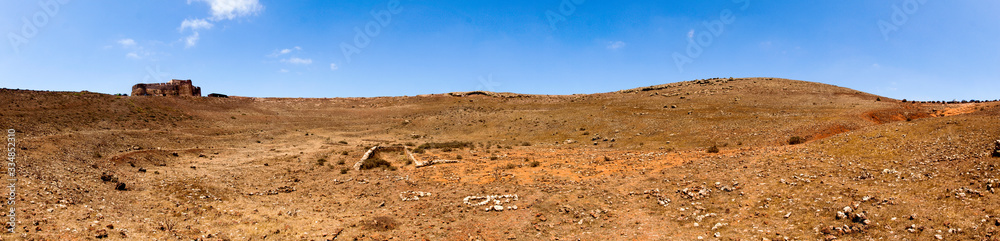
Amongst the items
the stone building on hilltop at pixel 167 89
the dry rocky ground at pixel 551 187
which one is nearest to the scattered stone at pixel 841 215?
the dry rocky ground at pixel 551 187

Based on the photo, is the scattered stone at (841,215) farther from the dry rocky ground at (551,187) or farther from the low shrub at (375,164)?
the low shrub at (375,164)

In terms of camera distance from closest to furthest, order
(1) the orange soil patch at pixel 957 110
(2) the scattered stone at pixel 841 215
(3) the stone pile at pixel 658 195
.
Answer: (2) the scattered stone at pixel 841 215, (3) the stone pile at pixel 658 195, (1) the orange soil patch at pixel 957 110

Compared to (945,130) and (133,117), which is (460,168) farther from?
(133,117)

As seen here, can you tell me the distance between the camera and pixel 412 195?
51.2 ft

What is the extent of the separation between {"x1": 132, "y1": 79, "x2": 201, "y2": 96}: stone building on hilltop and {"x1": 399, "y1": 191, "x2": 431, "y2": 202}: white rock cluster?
53547 mm

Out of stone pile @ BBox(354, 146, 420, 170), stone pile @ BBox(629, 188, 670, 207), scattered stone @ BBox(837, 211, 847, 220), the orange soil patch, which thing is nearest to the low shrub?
stone pile @ BBox(354, 146, 420, 170)

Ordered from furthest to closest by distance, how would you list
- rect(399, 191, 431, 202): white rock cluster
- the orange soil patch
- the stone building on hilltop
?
the stone building on hilltop → the orange soil patch → rect(399, 191, 431, 202): white rock cluster

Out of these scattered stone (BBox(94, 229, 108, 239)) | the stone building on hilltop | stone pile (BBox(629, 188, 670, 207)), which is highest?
the stone building on hilltop

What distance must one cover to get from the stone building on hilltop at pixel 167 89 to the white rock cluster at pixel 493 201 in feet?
185

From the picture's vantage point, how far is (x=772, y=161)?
15789 mm

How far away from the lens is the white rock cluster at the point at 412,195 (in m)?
15.1

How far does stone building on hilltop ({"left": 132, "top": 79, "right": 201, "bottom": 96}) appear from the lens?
52.0 m

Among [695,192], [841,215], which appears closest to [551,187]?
[695,192]

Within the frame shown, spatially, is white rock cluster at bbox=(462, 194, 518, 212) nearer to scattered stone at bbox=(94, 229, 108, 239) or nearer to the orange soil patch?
scattered stone at bbox=(94, 229, 108, 239)
